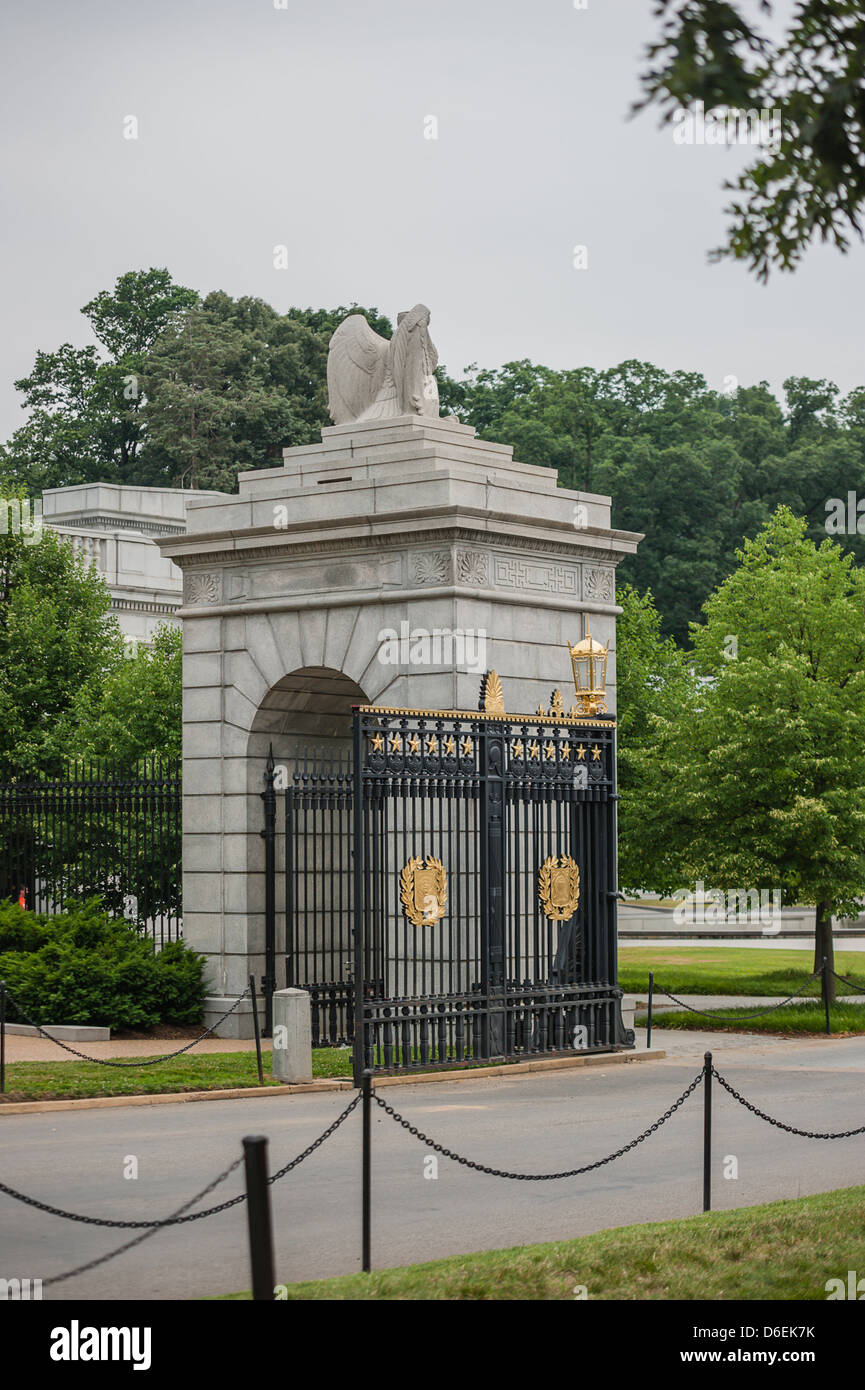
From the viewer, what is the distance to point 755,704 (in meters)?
25.7

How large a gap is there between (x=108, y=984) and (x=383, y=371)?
7591 millimetres

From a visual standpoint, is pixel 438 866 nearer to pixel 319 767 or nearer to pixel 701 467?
pixel 319 767

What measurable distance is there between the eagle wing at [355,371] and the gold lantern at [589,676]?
3.97m

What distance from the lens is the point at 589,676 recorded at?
19.8 m

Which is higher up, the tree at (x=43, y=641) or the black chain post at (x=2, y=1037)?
the tree at (x=43, y=641)

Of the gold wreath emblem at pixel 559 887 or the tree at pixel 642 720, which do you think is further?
the tree at pixel 642 720

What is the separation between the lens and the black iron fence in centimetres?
2270

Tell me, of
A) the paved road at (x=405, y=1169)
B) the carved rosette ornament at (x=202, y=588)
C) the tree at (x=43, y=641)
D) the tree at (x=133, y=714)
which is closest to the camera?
the paved road at (x=405, y=1169)

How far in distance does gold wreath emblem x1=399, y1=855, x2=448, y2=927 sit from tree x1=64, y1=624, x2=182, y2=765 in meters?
10.8

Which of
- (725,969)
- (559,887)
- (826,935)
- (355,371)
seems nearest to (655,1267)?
(559,887)

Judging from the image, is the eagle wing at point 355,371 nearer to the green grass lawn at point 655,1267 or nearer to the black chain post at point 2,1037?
the black chain post at point 2,1037

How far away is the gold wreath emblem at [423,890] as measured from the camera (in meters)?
17.7

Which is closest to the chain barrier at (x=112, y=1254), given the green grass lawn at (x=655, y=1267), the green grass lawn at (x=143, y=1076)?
the green grass lawn at (x=655, y=1267)

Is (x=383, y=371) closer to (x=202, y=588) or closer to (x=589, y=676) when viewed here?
(x=202, y=588)
